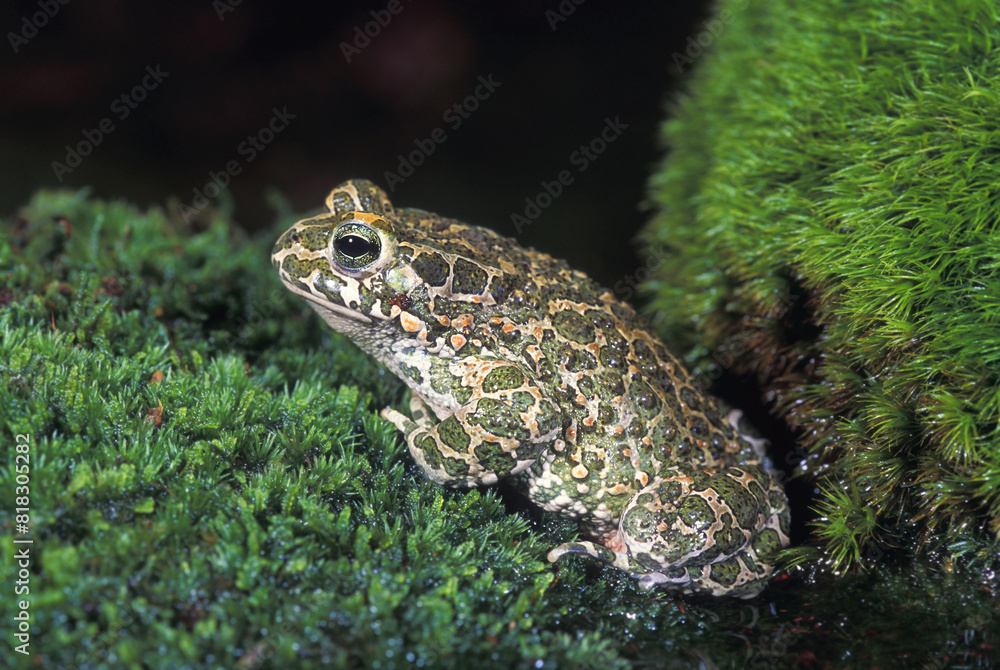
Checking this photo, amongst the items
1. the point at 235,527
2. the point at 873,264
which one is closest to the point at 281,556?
the point at 235,527

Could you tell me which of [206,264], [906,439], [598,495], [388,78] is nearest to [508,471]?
[598,495]

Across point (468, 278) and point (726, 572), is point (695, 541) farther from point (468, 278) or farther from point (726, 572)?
point (468, 278)

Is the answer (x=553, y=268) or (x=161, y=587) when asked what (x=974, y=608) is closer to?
(x=553, y=268)

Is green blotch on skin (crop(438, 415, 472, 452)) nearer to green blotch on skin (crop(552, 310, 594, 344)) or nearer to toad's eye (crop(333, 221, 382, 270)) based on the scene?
green blotch on skin (crop(552, 310, 594, 344))

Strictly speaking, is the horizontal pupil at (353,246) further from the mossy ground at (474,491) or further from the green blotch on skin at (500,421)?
the green blotch on skin at (500,421)

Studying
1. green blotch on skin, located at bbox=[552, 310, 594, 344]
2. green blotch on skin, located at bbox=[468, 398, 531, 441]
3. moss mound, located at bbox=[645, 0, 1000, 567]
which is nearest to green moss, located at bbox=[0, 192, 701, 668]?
green blotch on skin, located at bbox=[468, 398, 531, 441]

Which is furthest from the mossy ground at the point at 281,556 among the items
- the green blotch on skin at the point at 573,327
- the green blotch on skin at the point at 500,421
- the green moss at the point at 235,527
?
the green blotch on skin at the point at 573,327
